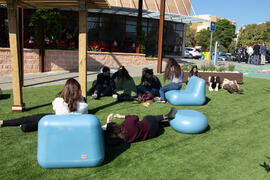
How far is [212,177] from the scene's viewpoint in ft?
12.0

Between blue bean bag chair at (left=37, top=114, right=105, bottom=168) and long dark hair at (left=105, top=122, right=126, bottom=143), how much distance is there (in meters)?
0.66

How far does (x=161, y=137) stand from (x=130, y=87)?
3483 mm

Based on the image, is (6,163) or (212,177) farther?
(6,163)

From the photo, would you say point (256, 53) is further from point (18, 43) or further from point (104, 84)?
point (18, 43)

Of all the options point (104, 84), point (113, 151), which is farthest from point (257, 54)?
point (113, 151)

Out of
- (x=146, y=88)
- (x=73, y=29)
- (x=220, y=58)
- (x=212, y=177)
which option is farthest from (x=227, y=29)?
(x=212, y=177)

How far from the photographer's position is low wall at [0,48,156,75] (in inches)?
548

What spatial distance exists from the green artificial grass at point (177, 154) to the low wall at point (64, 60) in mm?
7996

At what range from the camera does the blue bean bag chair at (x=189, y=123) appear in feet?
17.1

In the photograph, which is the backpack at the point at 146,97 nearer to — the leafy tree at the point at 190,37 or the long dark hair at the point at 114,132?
the long dark hair at the point at 114,132

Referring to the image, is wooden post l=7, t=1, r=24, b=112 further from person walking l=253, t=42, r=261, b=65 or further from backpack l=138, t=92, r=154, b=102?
person walking l=253, t=42, r=261, b=65

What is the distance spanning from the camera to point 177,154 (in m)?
4.38

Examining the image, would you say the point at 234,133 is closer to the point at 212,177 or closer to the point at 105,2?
the point at 212,177

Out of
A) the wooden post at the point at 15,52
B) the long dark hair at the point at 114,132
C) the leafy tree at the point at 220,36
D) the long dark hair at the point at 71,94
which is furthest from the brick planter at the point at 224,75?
the leafy tree at the point at 220,36
